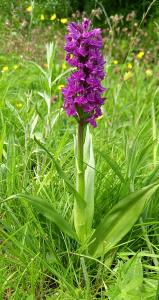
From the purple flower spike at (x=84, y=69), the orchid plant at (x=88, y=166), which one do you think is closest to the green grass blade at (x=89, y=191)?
the orchid plant at (x=88, y=166)

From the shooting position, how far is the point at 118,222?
1764 mm

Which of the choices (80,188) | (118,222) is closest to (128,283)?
(118,222)

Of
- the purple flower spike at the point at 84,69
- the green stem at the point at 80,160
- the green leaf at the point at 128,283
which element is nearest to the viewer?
the green leaf at the point at 128,283

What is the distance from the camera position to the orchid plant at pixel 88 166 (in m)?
1.59

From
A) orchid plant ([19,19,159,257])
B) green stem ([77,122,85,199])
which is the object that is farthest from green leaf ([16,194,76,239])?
green stem ([77,122,85,199])

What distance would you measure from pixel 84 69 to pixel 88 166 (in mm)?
391

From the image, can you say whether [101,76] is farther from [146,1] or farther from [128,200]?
[146,1]

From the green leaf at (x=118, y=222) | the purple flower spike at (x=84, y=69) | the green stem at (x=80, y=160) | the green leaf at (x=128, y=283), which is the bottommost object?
the green leaf at (x=128, y=283)

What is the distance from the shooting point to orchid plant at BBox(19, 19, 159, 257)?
1.59m

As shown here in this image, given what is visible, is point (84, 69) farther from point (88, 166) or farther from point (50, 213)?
point (50, 213)

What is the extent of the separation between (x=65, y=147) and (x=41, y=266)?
2.37 feet

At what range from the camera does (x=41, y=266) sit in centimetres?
178

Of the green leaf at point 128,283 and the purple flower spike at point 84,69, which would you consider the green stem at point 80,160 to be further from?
the green leaf at point 128,283

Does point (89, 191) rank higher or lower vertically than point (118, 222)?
higher
